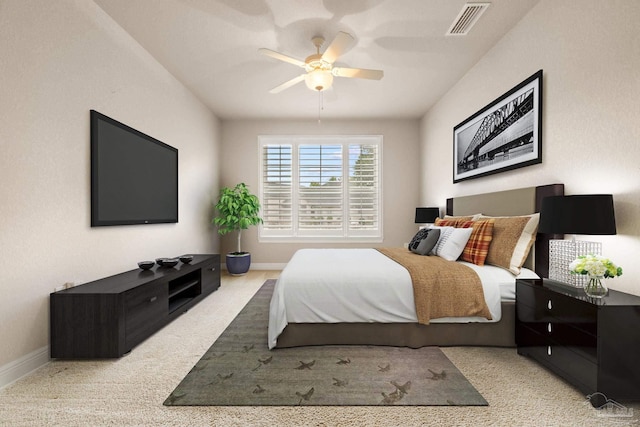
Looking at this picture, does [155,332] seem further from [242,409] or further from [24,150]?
[24,150]

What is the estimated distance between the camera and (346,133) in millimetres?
5719

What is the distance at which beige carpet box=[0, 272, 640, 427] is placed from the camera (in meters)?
1.55

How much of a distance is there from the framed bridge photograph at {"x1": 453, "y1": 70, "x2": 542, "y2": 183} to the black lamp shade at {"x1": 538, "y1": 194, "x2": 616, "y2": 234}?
2.88 feet

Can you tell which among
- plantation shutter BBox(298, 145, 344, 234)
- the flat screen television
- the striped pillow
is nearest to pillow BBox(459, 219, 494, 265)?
the striped pillow

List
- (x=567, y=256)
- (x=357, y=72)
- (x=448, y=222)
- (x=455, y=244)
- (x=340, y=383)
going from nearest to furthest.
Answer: (x=340, y=383) < (x=567, y=256) < (x=455, y=244) < (x=357, y=72) < (x=448, y=222)

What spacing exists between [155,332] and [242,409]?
1.45 meters

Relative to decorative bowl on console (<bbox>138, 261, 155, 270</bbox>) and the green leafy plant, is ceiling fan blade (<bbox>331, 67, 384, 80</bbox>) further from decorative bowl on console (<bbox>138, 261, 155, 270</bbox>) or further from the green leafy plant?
the green leafy plant

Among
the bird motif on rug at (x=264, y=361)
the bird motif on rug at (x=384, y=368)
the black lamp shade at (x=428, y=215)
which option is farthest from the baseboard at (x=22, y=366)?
the black lamp shade at (x=428, y=215)

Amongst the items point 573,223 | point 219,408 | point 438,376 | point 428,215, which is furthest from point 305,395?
point 428,215

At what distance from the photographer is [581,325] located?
1679 mm

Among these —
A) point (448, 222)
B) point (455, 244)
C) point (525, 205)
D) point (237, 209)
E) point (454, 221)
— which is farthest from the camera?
point (237, 209)

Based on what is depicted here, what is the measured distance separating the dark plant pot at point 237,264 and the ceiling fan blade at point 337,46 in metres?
3.55

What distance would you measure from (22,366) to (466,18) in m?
4.42

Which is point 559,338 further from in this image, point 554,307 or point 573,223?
point 573,223
